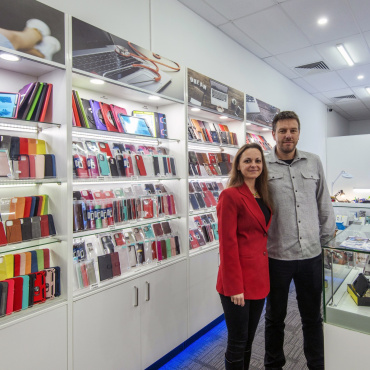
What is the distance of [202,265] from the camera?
3027 mm

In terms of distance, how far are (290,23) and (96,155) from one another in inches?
120

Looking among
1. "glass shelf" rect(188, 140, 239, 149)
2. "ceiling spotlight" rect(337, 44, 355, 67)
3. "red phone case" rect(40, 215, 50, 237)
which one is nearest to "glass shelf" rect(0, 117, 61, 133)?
"red phone case" rect(40, 215, 50, 237)

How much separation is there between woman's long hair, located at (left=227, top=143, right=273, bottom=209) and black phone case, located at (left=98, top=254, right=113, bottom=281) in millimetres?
1071

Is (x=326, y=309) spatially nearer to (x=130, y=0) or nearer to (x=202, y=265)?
(x=202, y=265)

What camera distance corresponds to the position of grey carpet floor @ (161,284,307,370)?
2508 millimetres

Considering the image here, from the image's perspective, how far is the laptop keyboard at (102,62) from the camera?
199cm

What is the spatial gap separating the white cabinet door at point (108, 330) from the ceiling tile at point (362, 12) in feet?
12.3

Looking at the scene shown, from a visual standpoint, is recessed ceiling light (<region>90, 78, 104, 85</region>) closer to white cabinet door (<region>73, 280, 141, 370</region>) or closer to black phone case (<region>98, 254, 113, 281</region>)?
black phone case (<region>98, 254, 113, 281</region>)

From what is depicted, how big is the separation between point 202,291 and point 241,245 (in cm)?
142

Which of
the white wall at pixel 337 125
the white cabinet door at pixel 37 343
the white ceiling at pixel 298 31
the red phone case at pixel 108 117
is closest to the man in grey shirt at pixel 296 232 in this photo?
the red phone case at pixel 108 117

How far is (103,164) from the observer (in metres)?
2.32

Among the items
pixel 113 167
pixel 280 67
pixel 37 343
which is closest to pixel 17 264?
pixel 37 343

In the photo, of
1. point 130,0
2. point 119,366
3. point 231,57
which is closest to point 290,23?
point 231,57

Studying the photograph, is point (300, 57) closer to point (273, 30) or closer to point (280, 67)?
point (280, 67)
